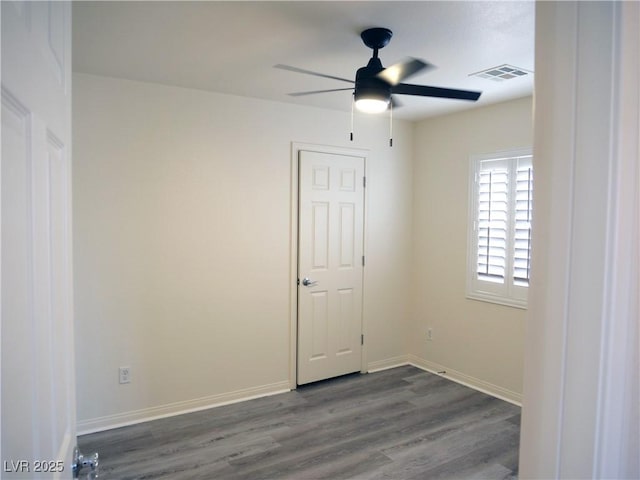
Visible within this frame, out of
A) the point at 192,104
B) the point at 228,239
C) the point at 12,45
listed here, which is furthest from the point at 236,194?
the point at 12,45

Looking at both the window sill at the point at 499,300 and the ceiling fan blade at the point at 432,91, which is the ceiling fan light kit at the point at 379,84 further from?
the window sill at the point at 499,300

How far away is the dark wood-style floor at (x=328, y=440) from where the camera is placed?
275 cm

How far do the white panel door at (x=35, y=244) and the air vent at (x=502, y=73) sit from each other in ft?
9.20

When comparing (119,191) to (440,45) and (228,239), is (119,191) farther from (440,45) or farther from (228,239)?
(440,45)

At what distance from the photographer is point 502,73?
3.06 metres

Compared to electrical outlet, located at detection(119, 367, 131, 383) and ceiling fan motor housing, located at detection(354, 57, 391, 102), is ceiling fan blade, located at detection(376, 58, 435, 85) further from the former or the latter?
electrical outlet, located at detection(119, 367, 131, 383)

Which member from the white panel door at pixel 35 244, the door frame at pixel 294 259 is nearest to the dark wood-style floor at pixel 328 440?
the door frame at pixel 294 259

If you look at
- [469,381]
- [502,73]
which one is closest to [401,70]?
[502,73]

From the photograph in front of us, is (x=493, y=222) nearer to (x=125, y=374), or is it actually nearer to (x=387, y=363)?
(x=387, y=363)

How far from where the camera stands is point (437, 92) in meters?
2.43

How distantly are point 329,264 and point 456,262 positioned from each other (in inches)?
51.8

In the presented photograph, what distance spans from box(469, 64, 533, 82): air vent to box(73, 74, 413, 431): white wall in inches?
59.4

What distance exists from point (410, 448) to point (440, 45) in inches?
107

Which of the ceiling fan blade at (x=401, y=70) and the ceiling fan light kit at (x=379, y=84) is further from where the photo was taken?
the ceiling fan light kit at (x=379, y=84)
